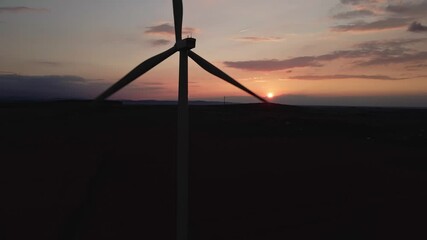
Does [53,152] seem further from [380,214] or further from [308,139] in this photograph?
[308,139]

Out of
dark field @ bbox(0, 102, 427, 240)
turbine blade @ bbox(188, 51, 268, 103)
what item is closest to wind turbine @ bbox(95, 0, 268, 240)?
turbine blade @ bbox(188, 51, 268, 103)

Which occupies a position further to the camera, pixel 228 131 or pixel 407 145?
pixel 228 131

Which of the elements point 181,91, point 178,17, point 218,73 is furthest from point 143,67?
point 218,73

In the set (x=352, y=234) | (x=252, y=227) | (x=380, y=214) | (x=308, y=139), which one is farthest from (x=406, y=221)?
(x=308, y=139)

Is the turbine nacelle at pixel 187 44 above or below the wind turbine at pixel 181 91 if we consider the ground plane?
above

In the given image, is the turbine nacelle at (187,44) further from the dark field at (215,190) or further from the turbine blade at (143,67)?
the dark field at (215,190)

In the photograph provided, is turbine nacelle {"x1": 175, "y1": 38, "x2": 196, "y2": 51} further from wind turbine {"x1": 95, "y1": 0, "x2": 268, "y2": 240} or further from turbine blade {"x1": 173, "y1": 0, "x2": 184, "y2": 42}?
turbine blade {"x1": 173, "y1": 0, "x2": 184, "y2": 42}

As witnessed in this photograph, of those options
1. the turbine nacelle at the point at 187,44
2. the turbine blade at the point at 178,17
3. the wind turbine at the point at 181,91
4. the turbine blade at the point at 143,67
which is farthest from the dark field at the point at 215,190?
the turbine blade at the point at 178,17

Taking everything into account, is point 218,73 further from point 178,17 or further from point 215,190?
point 215,190

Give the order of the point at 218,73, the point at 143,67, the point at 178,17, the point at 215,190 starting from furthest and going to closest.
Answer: the point at 215,190
the point at 218,73
the point at 178,17
the point at 143,67
